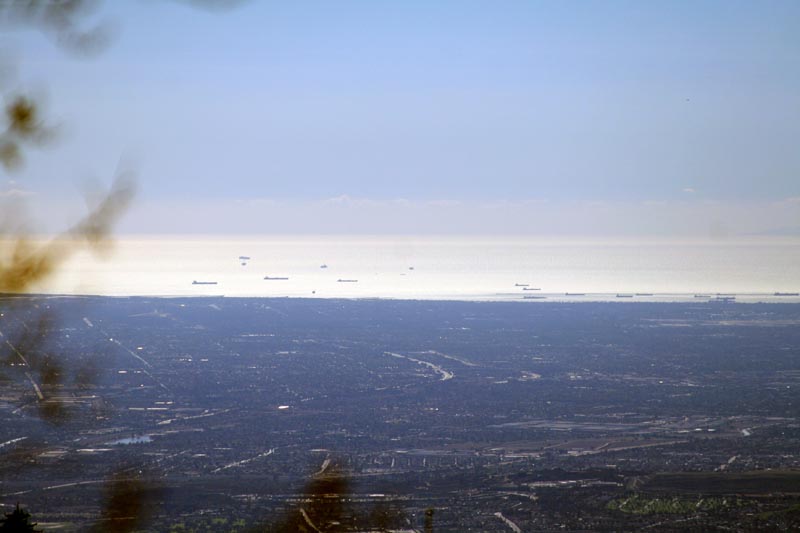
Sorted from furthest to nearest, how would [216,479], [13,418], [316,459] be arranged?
[13,418]
[316,459]
[216,479]

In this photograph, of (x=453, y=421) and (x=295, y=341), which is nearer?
(x=453, y=421)

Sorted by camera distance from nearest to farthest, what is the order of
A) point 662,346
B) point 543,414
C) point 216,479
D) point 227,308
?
point 216,479 → point 543,414 → point 662,346 → point 227,308

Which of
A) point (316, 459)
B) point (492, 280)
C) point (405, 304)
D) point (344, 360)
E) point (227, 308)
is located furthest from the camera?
point (492, 280)

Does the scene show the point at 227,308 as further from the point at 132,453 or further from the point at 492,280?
the point at 492,280

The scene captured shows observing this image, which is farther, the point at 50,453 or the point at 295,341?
the point at 295,341

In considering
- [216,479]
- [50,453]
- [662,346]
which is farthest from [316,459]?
[662,346]

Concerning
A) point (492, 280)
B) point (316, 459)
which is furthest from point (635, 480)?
point (492, 280)

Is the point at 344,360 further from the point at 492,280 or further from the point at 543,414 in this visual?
the point at 492,280

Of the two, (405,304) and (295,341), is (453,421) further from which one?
(405,304)

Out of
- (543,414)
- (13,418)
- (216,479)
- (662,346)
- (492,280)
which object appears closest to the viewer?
(216,479)
